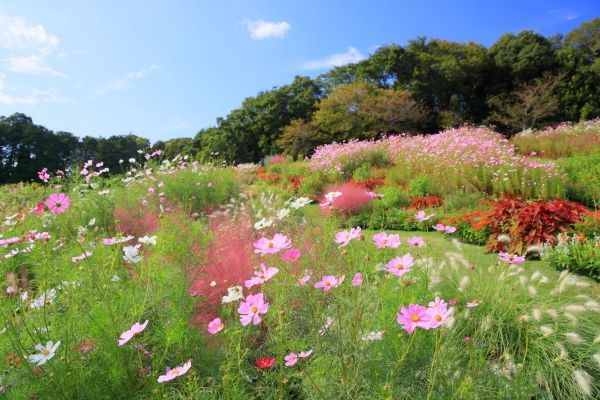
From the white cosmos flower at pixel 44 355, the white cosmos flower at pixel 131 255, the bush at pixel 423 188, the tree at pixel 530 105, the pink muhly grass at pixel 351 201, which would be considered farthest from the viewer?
the tree at pixel 530 105

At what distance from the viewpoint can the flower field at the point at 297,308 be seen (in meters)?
1.41

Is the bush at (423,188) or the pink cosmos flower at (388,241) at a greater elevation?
the pink cosmos flower at (388,241)

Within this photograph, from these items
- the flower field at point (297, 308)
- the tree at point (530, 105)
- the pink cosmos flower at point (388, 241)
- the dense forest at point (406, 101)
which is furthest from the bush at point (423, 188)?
the tree at point (530, 105)

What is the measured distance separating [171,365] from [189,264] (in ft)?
2.90

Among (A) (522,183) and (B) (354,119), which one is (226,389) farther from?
(B) (354,119)

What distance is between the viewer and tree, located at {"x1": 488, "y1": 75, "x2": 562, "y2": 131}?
71.7 ft

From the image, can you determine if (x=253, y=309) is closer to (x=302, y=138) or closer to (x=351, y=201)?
(x=351, y=201)

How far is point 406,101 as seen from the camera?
2206 cm

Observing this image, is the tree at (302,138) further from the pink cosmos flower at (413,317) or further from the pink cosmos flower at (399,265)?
the pink cosmos flower at (413,317)

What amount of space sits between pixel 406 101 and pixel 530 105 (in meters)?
7.09

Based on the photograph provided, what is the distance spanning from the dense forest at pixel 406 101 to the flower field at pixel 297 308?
18.0m

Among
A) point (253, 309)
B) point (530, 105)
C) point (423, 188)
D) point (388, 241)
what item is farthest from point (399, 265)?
point (530, 105)

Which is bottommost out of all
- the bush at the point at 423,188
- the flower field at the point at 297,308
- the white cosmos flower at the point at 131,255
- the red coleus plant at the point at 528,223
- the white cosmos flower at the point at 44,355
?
the bush at the point at 423,188

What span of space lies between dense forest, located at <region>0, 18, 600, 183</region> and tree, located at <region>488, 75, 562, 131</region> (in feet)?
0.24
